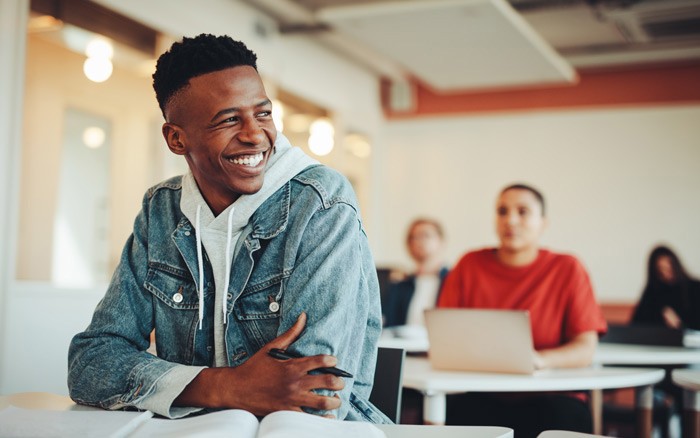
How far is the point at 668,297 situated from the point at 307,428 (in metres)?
4.46

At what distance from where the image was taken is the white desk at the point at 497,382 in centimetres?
224

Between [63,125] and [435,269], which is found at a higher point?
[63,125]

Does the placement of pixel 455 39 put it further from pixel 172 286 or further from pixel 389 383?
pixel 172 286

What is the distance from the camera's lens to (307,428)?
3.75 ft

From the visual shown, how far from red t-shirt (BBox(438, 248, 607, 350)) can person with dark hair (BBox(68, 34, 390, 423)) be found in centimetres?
144

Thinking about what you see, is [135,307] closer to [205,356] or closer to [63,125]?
[205,356]

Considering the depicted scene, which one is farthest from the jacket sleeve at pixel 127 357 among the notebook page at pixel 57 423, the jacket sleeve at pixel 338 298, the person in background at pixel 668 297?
the person in background at pixel 668 297

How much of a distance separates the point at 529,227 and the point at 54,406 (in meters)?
2.03

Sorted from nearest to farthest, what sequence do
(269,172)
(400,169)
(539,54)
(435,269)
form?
(269,172), (435,269), (539,54), (400,169)

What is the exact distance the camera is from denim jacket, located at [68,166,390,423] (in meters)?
1.45

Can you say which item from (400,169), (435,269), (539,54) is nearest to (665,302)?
(435,269)

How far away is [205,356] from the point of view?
1609 millimetres

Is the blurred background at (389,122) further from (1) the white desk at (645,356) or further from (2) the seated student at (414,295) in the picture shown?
(1) the white desk at (645,356)

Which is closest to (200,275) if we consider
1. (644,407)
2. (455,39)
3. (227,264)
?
(227,264)
